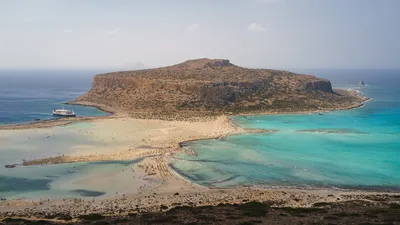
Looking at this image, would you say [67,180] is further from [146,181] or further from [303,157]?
[303,157]

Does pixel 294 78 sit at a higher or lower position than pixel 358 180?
higher

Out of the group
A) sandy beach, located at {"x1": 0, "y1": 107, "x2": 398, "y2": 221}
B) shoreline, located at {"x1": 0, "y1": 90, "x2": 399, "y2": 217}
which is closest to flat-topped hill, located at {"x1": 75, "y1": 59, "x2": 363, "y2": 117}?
sandy beach, located at {"x1": 0, "y1": 107, "x2": 398, "y2": 221}

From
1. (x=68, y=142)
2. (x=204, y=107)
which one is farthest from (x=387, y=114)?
(x=68, y=142)

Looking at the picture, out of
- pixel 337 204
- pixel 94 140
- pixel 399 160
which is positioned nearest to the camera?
pixel 337 204

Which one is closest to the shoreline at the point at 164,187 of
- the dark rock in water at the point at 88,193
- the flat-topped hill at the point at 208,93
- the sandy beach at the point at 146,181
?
the sandy beach at the point at 146,181

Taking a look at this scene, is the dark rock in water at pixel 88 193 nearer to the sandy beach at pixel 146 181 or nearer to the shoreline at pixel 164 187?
the sandy beach at pixel 146 181

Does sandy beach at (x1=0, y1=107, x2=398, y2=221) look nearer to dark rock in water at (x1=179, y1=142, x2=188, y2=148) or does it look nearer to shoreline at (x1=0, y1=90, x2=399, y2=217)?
shoreline at (x1=0, y1=90, x2=399, y2=217)

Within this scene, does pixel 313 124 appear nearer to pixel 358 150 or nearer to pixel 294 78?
pixel 358 150
